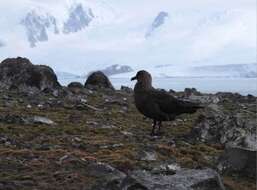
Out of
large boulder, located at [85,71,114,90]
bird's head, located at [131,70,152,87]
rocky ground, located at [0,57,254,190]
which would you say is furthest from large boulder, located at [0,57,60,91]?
bird's head, located at [131,70,152,87]

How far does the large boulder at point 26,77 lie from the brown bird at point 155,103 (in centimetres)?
1062

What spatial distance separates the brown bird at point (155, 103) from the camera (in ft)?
47.6

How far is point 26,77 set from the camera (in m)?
26.0

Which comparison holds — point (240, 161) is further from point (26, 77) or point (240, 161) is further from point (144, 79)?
point (26, 77)

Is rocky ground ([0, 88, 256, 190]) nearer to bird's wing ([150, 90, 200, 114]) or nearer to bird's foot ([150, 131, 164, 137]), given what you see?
bird's foot ([150, 131, 164, 137])

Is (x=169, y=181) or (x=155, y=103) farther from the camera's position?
(x=155, y=103)

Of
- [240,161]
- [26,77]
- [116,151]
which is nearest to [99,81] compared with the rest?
[26,77]

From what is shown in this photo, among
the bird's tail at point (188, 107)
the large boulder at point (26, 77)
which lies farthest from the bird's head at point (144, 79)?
the large boulder at point (26, 77)

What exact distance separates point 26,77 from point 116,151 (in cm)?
1469

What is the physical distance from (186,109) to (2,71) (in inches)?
556

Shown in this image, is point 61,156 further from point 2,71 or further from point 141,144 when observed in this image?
point 2,71

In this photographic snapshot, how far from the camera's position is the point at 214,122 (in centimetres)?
1445

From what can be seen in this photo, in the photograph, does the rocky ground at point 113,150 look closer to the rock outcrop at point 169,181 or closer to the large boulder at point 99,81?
the rock outcrop at point 169,181

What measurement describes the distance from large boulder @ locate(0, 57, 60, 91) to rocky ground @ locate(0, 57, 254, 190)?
6291 mm
